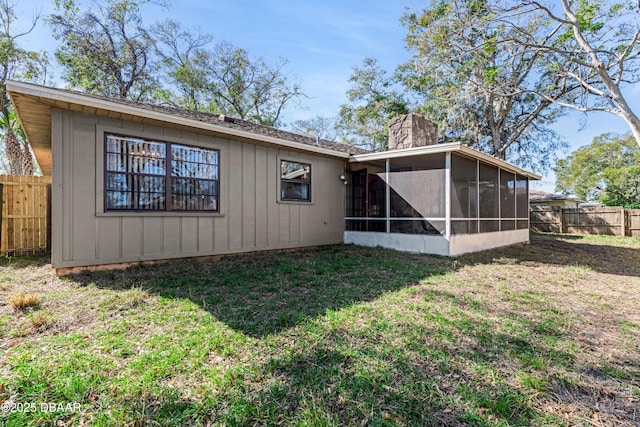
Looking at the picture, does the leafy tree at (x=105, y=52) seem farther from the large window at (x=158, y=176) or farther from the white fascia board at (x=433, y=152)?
the white fascia board at (x=433, y=152)

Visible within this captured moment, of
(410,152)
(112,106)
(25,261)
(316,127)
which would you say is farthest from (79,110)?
(316,127)

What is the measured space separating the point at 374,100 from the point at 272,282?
16.8m

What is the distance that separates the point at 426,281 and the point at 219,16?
10.8 meters

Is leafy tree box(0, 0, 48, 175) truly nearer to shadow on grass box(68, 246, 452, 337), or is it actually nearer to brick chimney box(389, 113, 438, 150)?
shadow on grass box(68, 246, 452, 337)

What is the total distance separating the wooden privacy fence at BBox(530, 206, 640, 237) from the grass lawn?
40.4ft

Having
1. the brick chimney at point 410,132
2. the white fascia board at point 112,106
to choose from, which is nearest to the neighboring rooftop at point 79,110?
the white fascia board at point 112,106

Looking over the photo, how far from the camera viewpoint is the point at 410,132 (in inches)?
332

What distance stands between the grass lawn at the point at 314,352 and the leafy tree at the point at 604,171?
21.5m

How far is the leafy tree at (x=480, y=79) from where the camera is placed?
10.0m

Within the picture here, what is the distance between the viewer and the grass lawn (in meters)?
1.80

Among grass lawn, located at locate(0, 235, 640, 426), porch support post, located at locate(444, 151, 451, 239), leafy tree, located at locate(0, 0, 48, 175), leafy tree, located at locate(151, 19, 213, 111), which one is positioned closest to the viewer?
grass lawn, located at locate(0, 235, 640, 426)

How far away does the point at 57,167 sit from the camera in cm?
450

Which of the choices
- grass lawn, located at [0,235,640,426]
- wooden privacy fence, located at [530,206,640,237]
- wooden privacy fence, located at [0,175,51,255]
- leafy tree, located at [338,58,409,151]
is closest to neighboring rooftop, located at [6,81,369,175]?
wooden privacy fence, located at [0,175,51,255]

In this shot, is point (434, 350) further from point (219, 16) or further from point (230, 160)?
point (219, 16)
